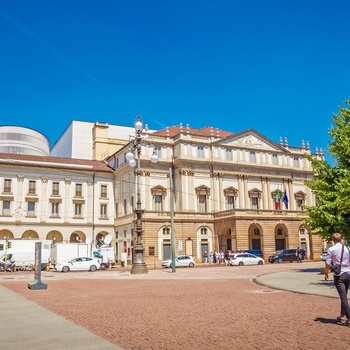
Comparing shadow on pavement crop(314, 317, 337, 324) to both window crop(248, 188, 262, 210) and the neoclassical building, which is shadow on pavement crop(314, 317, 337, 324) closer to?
the neoclassical building

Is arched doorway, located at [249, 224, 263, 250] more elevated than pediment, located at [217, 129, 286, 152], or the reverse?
pediment, located at [217, 129, 286, 152]

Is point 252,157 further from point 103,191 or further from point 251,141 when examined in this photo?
point 103,191

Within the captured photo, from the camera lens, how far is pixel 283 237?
2365 inches

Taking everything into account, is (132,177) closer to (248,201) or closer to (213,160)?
(213,160)

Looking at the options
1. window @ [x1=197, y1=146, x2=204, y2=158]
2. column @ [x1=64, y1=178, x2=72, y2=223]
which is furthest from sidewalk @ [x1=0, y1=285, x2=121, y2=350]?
column @ [x1=64, y1=178, x2=72, y2=223]

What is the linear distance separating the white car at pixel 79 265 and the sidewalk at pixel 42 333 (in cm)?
3022

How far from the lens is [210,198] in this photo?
59.9m

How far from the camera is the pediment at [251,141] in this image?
62.5 metres

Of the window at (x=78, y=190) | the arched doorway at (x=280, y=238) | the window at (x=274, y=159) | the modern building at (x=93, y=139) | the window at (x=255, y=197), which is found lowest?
the arched doorway at (x=280, y=238)

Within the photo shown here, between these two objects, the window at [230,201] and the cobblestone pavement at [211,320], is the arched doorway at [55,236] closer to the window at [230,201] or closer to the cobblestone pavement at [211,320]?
the window at [230,201]

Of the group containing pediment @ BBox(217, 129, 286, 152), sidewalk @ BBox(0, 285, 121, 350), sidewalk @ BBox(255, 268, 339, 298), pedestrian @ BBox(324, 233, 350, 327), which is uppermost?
pediment @ BBox(217, 129, 286, 152)

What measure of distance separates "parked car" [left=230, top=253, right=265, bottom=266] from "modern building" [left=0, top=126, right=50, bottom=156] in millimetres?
50299

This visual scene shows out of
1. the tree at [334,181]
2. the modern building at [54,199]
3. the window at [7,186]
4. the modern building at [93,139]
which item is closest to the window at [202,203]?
the modern building at [54,199]

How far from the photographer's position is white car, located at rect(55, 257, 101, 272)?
4125 centimetres
